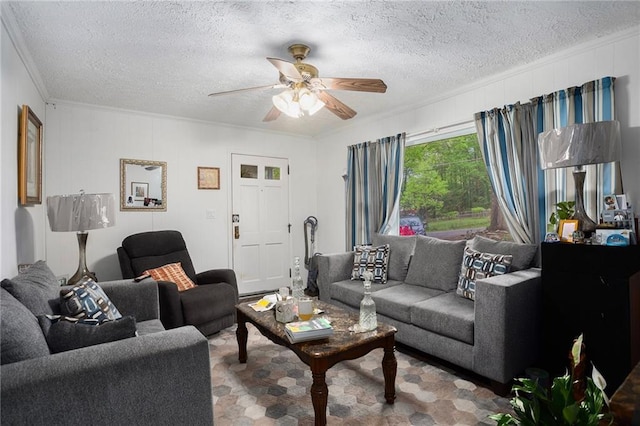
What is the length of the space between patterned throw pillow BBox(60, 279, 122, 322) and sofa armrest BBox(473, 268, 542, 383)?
2317 mm

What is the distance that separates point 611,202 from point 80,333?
10.1 ft

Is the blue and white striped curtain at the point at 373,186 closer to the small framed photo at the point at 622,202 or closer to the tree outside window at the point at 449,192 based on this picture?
the tree outside window at the point at 449,192

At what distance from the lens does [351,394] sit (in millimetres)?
2227

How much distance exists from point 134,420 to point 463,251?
275 cm

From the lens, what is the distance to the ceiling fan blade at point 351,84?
2301mm

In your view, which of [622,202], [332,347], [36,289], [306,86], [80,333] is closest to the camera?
[80,333]

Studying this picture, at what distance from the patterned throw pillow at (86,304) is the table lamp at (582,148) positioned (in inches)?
118

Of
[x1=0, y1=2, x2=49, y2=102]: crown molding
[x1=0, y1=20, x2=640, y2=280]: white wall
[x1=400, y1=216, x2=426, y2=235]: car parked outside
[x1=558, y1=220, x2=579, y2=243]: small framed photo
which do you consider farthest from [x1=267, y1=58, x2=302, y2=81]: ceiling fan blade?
[x1=400, y1=216, x2=426, y2=235]: car parked outside

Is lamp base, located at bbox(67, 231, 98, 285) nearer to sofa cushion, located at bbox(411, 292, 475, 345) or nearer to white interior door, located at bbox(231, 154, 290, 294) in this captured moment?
white interior door, located at bbox(231, 154, 290, 294)

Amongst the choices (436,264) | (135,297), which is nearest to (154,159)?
(135,297)

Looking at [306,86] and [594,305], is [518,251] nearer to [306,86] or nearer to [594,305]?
[594,305]

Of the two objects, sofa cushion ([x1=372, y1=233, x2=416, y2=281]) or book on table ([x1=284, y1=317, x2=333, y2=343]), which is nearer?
book on table ([x1=284, y1=317, x2=333, y2=343])

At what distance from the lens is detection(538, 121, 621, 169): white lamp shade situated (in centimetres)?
217

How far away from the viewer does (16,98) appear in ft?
7.82
